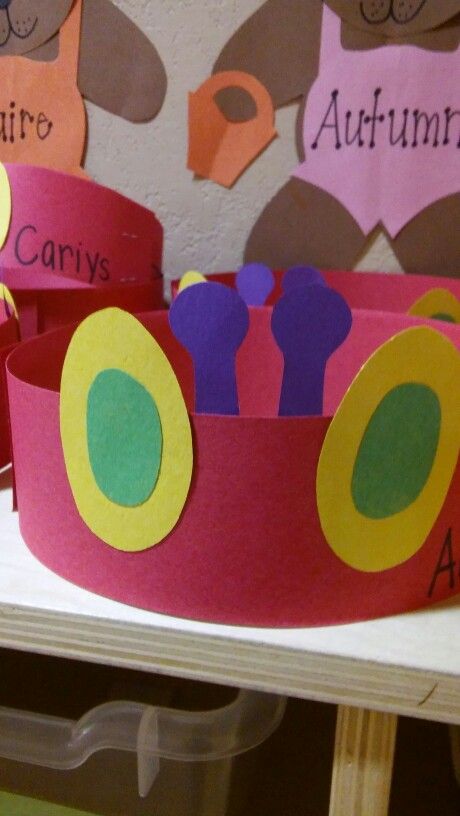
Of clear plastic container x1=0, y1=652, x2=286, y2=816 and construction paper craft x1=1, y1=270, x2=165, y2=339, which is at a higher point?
construction paper craft x1=1, y1=270, x2=165, y2=339

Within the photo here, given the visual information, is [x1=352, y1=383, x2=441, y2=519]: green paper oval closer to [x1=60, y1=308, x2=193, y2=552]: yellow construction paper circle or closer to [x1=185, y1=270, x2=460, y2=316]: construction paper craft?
[x1=60, y1=308, x2=193, y2=552]: yellow construction paper circle

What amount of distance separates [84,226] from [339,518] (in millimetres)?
370

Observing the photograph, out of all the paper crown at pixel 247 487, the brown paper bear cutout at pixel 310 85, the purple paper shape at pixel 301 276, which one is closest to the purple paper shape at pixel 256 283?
the purple paper shape at pixel 301 276

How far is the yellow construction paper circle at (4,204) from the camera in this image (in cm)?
60

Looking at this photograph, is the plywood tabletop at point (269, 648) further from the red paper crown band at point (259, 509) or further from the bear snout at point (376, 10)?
the bear snout at point (376, 10)

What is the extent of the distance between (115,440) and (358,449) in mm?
108

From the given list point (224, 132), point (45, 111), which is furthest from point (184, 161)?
point (45, 111)

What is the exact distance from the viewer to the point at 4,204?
602 millimetres

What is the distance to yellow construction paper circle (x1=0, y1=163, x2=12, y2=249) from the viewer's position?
60 centimetres

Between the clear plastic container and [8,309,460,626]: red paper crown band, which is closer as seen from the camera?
[8,309,460,626]: red paper crown band

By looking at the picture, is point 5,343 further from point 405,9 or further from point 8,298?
point 405,9

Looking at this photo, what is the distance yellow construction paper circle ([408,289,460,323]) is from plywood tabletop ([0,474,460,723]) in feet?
1.00

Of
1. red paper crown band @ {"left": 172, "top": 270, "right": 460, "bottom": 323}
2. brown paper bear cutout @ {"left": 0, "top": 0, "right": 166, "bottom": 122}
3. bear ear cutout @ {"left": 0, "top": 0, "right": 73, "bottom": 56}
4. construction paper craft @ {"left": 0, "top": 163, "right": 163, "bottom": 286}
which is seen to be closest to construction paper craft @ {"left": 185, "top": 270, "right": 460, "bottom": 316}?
red paper crown band @ {"left": 172, "top": 270, "right": 460, "bottom": 323}

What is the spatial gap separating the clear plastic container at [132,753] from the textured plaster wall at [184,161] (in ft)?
1.57
